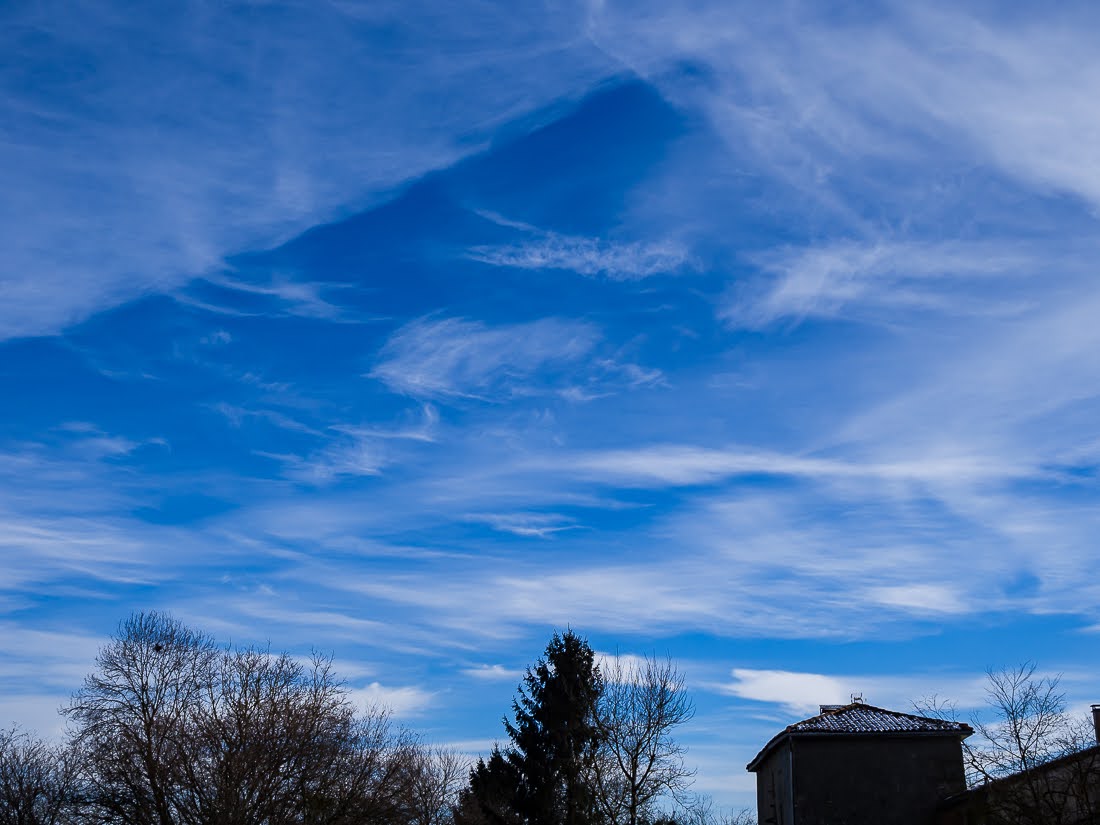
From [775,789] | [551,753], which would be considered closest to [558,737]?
[551,753]

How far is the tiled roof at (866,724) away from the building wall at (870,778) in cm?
27

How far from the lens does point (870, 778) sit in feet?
131

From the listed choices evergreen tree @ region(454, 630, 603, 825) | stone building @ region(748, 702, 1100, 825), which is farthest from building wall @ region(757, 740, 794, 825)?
evergreen tree @ region(454, 630, 603, 825)

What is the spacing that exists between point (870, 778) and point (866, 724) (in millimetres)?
2171

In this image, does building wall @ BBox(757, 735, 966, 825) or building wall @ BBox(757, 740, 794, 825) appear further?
building wall @ BBox(757, 740, 794, 825)

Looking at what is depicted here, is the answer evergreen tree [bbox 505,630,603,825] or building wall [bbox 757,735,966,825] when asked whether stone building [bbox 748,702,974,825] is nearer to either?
building wall [bbox 757,735,966,825]

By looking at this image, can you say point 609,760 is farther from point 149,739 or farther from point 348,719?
point 149,739

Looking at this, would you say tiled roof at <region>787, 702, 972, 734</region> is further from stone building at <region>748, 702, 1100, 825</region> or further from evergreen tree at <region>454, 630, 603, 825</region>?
evergreen tree at <region>454, 630, 603, 825</region>

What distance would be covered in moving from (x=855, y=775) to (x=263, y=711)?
73.6 feet

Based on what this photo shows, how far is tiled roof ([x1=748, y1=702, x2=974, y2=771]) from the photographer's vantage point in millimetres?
40406

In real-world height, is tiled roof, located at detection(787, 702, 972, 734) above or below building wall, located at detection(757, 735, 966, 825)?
above

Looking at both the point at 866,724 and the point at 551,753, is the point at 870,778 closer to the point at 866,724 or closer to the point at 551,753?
the point at 866,724

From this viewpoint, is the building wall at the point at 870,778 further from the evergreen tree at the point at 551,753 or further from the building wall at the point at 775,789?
the evergreen tree at the point at 551,753

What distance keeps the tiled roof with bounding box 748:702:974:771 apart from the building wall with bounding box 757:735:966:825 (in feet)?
0.88
